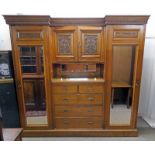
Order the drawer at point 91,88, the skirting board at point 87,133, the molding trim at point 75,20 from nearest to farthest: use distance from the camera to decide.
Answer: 1. the molding trim at point 75,20
2. the drawer at point 91,88
3. the skirting board at point 87,133

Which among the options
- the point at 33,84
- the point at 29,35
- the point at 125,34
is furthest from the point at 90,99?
the point at 29,35

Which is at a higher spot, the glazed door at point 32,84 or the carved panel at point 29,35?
the carved panel at point 29,35

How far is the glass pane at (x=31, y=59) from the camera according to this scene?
2369 mm

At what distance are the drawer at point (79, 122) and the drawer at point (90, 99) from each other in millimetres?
278

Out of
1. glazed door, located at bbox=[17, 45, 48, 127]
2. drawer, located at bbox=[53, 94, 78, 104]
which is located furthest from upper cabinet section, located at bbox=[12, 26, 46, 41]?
drawer, located at bbox=[53, 94, 78, 104]

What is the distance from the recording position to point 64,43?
2385 mm

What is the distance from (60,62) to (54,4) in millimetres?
1046

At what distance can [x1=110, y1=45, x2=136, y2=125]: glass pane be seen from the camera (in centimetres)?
238

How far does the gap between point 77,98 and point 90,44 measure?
0.86 m

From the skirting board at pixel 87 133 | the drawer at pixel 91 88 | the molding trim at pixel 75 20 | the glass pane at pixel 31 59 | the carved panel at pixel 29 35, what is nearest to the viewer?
the molding trim at pixel 75 20

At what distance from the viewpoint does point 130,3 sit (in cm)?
271

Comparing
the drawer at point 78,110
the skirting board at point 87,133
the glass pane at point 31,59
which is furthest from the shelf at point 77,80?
the skirting board at point 87,133

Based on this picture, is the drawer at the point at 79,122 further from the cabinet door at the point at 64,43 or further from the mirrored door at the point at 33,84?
the cabinet door at the point at 64,43
